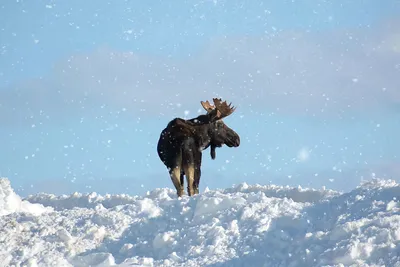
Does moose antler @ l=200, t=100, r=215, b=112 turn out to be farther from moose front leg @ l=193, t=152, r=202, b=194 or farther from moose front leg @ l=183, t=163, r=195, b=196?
moose front leg @ l=183, t=163, r=195, b=196

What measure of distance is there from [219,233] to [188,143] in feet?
15.9

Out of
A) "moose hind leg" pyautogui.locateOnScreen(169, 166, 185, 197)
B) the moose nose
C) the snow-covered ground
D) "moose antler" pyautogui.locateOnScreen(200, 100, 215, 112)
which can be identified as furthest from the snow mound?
the moose nose

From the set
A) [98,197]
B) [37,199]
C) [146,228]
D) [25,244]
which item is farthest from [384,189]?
[37,199]

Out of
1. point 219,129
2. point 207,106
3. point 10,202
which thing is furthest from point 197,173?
point 10,202

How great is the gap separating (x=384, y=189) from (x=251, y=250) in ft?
8.93

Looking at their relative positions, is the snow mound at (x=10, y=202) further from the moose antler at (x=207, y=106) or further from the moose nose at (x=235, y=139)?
the moose nose at (x=235, y=139)

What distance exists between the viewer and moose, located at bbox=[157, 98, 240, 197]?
14867 millimetres

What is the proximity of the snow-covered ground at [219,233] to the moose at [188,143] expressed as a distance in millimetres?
2477

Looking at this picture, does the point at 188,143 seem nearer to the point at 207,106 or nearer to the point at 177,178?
the point at 177,178

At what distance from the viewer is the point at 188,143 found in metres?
14.9

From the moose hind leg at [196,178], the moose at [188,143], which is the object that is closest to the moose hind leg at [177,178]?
the moose at [188,143]

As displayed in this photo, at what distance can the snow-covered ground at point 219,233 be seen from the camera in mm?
9102

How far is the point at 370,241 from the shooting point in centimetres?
886

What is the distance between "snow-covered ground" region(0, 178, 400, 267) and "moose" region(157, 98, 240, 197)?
2477 mm
